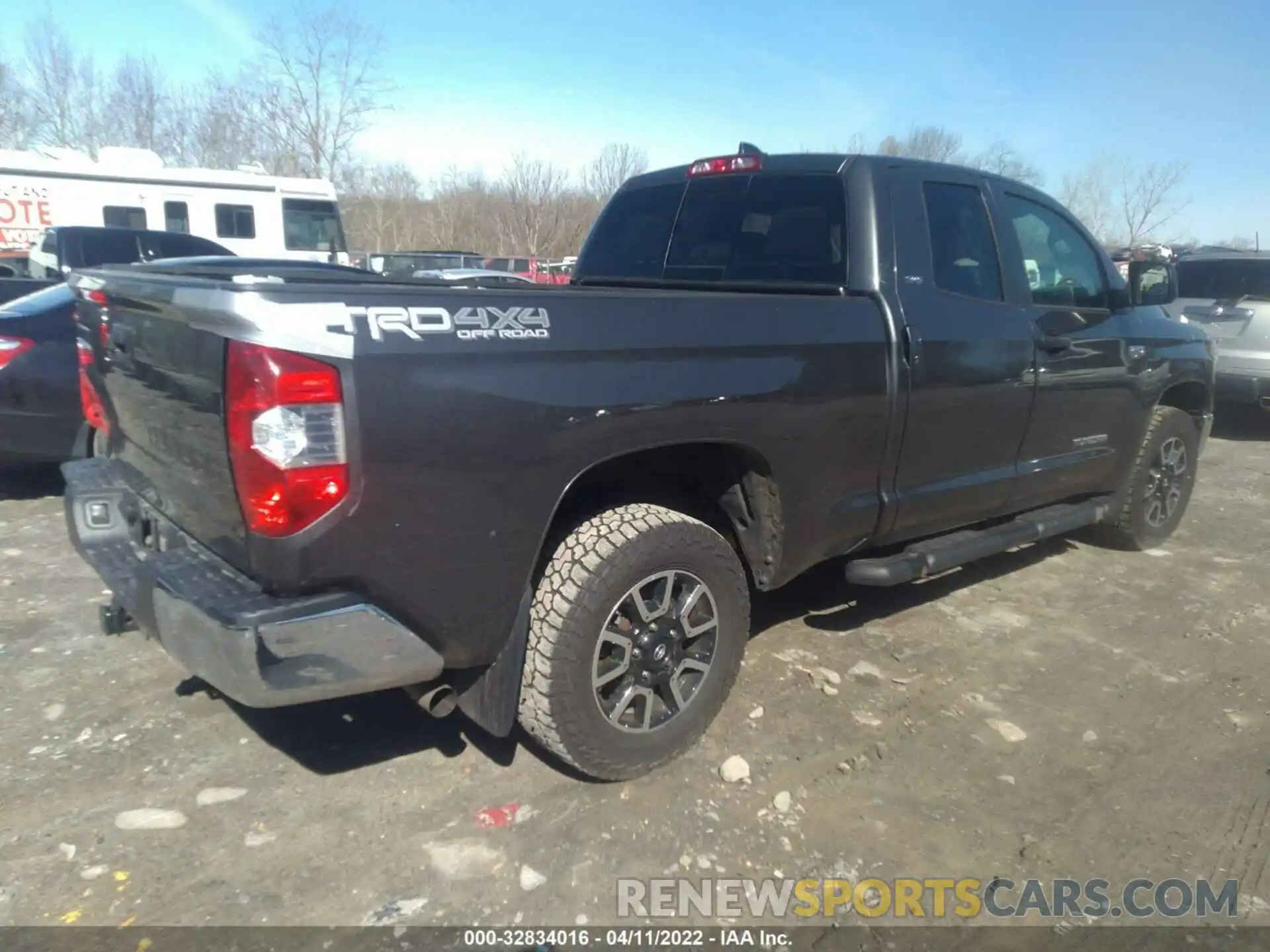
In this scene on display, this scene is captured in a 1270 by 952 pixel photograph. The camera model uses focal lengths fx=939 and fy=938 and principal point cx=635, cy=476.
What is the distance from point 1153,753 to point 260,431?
3.15 meters

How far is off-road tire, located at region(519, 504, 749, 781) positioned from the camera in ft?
9.00

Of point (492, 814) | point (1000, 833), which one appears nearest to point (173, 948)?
point (492, 814)

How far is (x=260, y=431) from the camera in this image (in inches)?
86.6

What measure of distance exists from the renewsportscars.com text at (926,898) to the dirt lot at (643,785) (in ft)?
0.16

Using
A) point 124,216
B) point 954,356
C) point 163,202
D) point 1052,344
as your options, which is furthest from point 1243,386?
point 124,216

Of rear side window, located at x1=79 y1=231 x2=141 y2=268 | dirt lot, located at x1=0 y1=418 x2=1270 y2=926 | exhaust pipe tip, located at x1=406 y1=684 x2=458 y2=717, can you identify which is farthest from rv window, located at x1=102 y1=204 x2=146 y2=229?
A: exhaust pipe tip, located at x1=406 y1=684 x2=458 y2=717

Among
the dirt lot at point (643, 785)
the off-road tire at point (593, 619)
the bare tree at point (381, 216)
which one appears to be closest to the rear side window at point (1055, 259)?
the dirt lot at point (643, 785)

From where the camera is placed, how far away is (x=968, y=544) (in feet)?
13.1

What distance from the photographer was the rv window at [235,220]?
17797 mm

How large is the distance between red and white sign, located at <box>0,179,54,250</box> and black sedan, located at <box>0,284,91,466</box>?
1298 centimetres

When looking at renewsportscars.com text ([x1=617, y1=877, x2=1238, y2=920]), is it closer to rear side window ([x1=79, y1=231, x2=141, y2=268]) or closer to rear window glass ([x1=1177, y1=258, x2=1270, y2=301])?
rear window glass ([x1=1177, y1=258, x2=1270, y2=301])

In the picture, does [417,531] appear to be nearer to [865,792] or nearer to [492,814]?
[492,814]

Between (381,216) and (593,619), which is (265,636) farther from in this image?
(381,216)

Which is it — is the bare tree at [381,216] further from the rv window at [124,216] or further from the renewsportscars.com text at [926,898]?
the renewsportscars.com text at [926,898]
